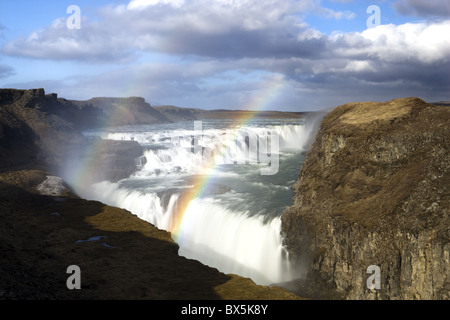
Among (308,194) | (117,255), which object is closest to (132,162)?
(308,194)

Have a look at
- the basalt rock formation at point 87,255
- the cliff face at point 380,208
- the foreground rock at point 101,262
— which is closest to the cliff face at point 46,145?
the basalt rock formation at point 87,255

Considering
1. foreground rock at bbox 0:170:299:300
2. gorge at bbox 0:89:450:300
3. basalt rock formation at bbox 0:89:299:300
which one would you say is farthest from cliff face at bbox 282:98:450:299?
foreground rock at bbox 0:170:299:300

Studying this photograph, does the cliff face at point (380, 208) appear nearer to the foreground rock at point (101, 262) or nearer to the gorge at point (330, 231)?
the gorge at point (330, 231)

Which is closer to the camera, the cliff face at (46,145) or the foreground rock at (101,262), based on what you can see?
the foreground rock at (101,262)

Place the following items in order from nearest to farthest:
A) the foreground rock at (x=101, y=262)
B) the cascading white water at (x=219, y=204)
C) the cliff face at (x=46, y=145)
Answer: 1. the foreground rock at (x=101, y=262)
2. the cascading white water at (x=219, y=204)
3. the cliff face at (x=46, y=145)

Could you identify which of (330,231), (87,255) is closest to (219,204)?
(330,231)

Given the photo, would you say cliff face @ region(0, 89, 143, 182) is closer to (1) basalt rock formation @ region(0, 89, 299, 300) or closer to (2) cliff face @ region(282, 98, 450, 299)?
(1) basalt rock formation @ region(0, 89, 299, 300)
